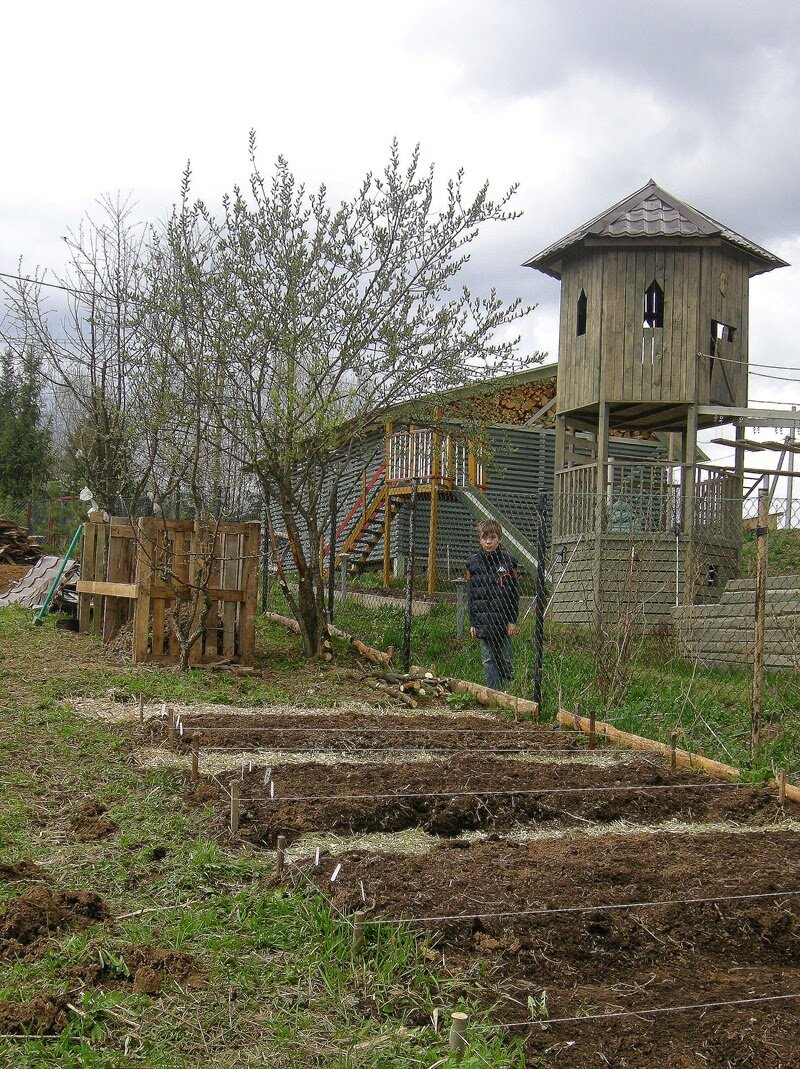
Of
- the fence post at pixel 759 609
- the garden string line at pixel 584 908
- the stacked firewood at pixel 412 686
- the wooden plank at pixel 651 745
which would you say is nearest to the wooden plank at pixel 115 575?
the stacked firewood at pixel 412 686

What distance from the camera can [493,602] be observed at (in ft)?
27.3

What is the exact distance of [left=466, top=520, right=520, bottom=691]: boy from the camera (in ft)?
27.3

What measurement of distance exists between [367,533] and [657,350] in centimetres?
753

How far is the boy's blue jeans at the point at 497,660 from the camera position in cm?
842

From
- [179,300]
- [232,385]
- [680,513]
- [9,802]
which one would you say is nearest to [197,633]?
[232,385]

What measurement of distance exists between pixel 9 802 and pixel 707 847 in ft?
9.82

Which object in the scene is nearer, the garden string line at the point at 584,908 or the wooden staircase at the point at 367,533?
the garden string line at the point at 584,908

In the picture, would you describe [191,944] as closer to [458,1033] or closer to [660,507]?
[458,1033]

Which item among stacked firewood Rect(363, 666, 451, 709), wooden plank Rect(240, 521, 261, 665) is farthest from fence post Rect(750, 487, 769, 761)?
wooden plank Rect(240, 521, 261, 665)

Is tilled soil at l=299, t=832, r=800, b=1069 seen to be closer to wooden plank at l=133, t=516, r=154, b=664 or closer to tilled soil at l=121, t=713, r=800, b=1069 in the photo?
tilled soil at l=121, t=713, r=800, b=1069

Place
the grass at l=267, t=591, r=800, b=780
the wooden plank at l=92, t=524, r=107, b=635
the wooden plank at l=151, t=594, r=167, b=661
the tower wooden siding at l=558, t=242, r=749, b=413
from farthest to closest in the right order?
the tower wooden siding at l=558, t=242, r=749, b=413, the wooden plank at l=92, t=524, r=107, b=635, the wooden plank at l=151, t=594, r=167, b=661, the grass at l=267, t=591, r=800, b=780

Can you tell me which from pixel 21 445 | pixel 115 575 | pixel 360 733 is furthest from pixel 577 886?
pixel 21 445

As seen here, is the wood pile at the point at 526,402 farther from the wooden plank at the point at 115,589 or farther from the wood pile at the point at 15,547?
the wood pile at the point at 15,547

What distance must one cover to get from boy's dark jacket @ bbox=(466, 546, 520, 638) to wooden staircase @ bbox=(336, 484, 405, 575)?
10115mm
